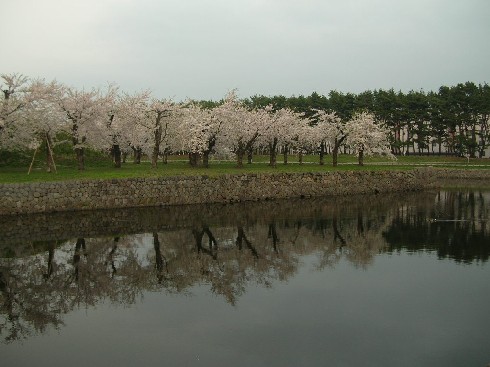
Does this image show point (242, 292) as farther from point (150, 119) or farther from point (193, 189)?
point (150, 119)

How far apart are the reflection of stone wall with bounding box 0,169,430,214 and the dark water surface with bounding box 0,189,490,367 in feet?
6.55

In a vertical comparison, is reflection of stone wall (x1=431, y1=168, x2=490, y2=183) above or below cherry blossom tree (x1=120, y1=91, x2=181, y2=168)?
below

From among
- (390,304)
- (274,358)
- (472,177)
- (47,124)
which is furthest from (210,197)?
(472,177)

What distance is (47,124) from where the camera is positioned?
3522cm

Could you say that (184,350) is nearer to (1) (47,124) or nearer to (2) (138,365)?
(2) (138,365)

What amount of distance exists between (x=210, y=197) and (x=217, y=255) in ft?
51.3

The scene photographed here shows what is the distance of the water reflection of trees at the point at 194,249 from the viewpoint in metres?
14.3

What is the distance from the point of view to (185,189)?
33469mm

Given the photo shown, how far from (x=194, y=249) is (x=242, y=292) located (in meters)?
5.94

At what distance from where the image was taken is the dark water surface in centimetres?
1048

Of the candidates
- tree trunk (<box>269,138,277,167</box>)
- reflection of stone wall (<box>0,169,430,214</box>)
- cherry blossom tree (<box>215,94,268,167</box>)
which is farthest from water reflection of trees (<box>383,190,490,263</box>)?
cherry blossom tree (<box>215,94,268,167</box>)

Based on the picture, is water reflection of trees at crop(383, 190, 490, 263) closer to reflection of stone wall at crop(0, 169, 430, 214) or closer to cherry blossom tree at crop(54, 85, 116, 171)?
reflection of stone wall at crop(0, 169, 430, 214)

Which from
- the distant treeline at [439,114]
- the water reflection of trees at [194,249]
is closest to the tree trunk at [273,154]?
the water reflection of trees at [194,249]

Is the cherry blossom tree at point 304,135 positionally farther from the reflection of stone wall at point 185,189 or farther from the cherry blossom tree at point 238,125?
the reflection of stone wall at point 185,189
